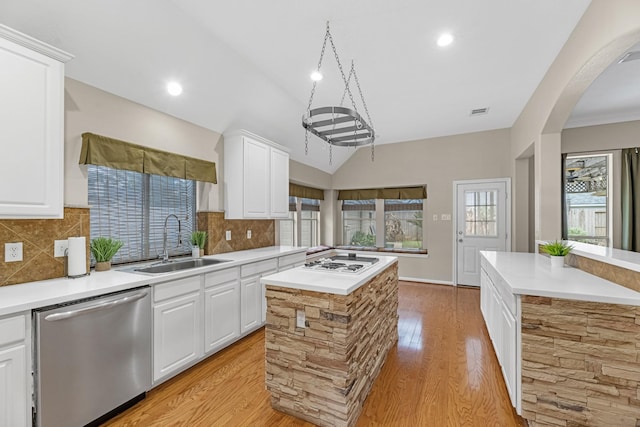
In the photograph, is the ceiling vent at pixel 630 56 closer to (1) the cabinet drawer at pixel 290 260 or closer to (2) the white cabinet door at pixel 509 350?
(2) the white cabinet door at pixel 509 350

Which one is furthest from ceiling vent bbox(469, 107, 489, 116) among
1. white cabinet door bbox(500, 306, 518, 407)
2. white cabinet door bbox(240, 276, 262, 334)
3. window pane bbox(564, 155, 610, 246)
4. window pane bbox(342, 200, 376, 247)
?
white cabinet door bbox(240, 276, 262, 334)

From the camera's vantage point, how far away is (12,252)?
1920mm

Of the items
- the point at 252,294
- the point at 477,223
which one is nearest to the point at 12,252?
the point at 252,294

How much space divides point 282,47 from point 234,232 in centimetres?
229

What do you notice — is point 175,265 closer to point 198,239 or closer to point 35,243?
point 198,239

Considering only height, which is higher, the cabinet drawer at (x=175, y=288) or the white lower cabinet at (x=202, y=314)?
the cabinet drawer at (x=175, y=288)

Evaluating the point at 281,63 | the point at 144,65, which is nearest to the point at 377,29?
the point at 281,63

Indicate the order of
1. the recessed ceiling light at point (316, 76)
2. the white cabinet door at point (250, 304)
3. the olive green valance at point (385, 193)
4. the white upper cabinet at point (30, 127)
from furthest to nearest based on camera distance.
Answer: the olive green valance at point (385, 193)
the recessed ceiling light at point (316, 76)
the white cabinet door at point (250, 304)
the white upper cabinet at point (30, 127)

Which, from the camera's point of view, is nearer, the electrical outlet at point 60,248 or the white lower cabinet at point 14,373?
the white lower cabinet at point 14,373

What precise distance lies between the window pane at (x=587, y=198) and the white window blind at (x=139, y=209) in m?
5.99

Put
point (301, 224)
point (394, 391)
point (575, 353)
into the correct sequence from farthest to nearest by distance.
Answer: point (301, 224), point (394, 391), point (575, 353)

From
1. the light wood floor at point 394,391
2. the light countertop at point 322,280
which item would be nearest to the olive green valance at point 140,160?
the light countertop at point 322,280

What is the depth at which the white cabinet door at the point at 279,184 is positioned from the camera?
4.05m

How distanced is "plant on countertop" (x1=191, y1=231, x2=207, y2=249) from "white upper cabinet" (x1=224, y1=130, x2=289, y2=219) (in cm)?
42
